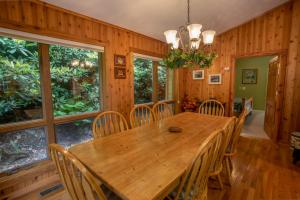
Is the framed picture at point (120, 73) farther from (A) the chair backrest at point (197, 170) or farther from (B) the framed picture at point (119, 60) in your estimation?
(A) the chair backrest at point (197, 170)

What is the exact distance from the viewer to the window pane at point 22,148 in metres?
2.07

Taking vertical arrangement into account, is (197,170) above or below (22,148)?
above

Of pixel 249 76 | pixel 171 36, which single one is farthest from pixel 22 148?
pixel 249 76

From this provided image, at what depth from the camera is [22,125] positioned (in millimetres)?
2111

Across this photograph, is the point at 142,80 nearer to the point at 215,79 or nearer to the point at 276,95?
the point at 215,79

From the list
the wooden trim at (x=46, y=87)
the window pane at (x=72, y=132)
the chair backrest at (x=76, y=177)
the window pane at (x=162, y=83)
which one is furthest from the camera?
the window pane at (x=162, y=83)

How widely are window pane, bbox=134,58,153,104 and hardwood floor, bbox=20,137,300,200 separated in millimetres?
2325

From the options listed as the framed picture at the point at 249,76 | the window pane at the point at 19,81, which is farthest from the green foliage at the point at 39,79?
the framed picture at the point at 249,76

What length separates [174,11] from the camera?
2.87 metres

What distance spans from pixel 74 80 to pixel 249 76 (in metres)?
7.13

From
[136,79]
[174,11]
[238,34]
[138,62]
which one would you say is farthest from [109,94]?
[238,34]

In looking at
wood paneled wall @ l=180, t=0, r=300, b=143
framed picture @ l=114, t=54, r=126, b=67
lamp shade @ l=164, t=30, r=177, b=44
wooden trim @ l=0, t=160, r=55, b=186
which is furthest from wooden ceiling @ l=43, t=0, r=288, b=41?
wooden trim @ l=0, t=160, r=55, b=186

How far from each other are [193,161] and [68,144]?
2421 millimetres

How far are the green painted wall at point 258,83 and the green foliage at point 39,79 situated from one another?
648cm
